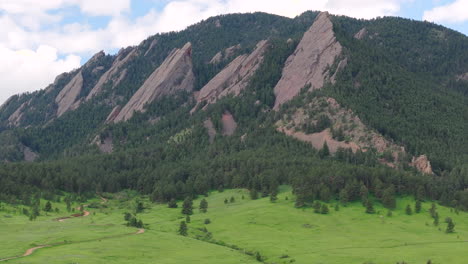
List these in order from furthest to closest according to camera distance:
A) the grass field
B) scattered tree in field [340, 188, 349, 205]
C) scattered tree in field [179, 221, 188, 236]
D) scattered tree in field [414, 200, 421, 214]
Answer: scattered tree in field [340, 188, 349, 205]
scattered tree in field [414, 200, 421, 214]
scattered tree in field [179, 221, 188, 236]
the grass field

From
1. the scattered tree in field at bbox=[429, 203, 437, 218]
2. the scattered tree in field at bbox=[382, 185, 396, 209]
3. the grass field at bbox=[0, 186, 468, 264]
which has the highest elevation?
the scattered tree in field at bbox=[382, 185, 396, 209]

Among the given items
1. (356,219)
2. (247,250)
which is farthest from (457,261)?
(356,219)

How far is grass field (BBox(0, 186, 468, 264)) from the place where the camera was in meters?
121

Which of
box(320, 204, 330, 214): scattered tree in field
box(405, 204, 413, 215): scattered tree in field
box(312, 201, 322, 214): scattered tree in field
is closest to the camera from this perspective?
box(320, 204, 330, 214): scattered tree in field

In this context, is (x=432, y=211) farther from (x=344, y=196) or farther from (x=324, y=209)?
(x=324, y=209)

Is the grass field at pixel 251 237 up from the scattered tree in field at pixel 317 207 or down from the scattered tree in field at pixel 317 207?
down

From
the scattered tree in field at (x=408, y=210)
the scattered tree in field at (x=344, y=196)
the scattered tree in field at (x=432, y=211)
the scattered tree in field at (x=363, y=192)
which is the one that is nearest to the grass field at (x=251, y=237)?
the scattered tree in field at (x=408, y=210)

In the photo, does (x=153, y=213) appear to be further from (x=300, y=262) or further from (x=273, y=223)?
(x=300, y=262)

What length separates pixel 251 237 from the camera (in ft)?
504

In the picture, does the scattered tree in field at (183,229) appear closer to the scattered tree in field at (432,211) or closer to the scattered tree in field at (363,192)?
the scattered tree in field at (363,192)

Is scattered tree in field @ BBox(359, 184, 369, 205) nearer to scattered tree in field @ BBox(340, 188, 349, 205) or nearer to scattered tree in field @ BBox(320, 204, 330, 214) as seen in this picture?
scattered tree in field @ BBox(340, 188, 349, 205)

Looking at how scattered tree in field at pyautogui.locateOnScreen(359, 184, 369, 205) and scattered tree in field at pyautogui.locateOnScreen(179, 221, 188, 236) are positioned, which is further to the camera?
scattered tree in field at pyautogui.locateOnScreen(359, 184, 369, 205)

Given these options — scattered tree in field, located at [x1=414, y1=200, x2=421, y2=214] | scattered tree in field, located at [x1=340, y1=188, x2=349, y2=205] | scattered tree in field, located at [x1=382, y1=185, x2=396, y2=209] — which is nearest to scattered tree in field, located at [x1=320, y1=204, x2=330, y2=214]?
scattered tree in field, located at [x1=340, y1=188, x2=349, y2=205]

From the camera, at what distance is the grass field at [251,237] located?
121m
